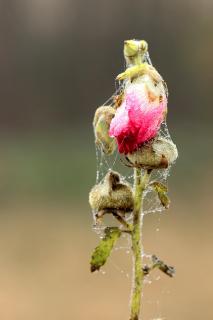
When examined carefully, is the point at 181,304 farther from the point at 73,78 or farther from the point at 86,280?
the point at 73,78

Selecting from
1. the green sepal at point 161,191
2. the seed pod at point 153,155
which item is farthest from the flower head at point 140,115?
the green sepal at point 161,191

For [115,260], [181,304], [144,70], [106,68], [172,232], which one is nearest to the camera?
[144,70]

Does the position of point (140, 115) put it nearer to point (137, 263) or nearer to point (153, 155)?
point (153, 155)

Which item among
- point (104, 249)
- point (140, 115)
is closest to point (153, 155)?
point (140, 115)

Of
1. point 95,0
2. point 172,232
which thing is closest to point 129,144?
point 172,232

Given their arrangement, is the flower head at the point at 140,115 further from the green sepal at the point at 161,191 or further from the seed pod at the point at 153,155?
the green sepal at the point at 161,191

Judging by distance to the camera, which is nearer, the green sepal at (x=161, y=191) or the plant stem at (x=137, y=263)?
the plant stem at (x=137, y=263)

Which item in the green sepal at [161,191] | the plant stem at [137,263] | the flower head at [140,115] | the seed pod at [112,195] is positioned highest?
the flower head at [140,115]
